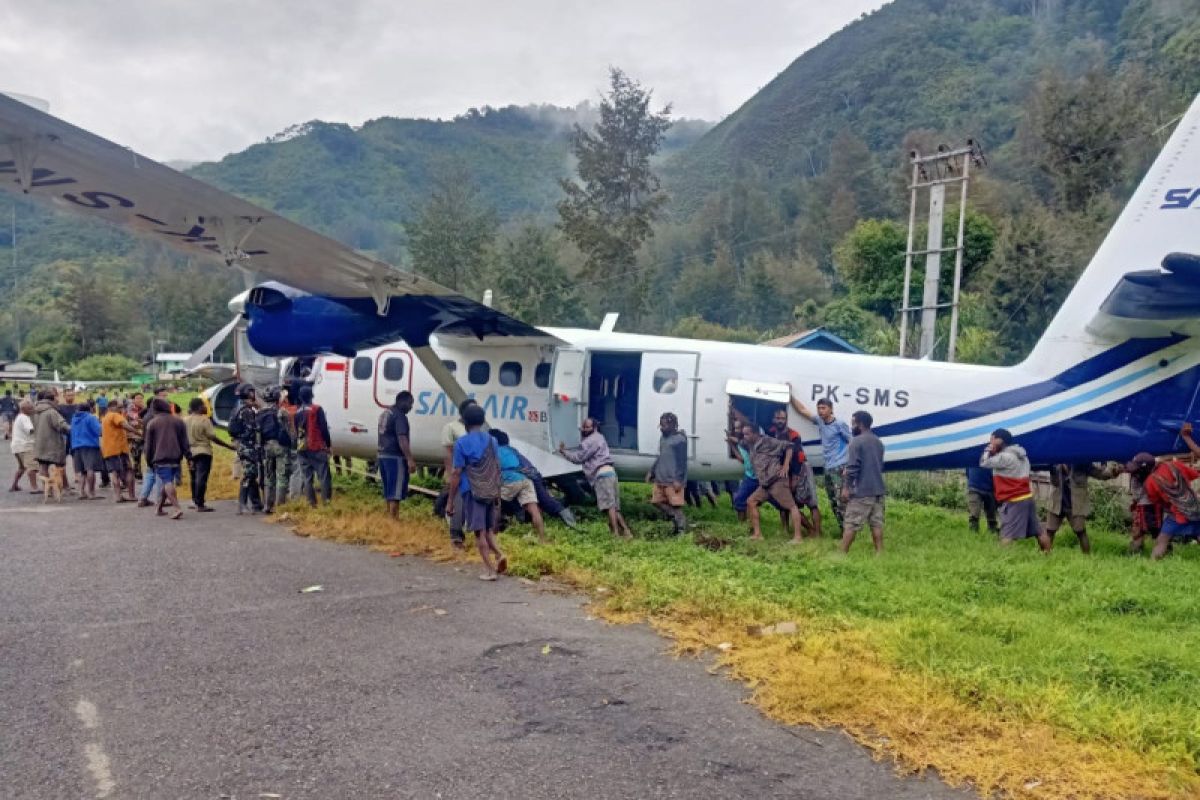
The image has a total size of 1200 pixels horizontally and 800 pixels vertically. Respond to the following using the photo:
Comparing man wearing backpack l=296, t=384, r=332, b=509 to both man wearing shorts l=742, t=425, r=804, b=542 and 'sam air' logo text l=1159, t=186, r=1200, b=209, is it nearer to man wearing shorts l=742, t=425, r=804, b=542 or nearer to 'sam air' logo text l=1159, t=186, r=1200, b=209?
man wearing shorts l=742, t=425, r=804, b=542

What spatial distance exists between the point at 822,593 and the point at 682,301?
205 ft

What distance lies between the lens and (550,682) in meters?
5.82

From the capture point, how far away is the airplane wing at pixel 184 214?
21.6ft

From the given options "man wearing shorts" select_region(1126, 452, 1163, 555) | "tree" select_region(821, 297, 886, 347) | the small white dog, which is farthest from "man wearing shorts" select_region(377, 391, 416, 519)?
"tree" select_region(821, 297, 886, 347)

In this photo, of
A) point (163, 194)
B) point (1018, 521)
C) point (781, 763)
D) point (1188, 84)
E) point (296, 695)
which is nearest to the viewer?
point (781, 763)

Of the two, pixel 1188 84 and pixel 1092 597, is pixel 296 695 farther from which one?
pixel 1188 84

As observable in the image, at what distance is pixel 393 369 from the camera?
13.1 m

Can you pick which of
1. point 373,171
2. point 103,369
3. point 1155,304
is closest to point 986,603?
point 1155,304

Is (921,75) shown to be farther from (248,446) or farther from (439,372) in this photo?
(248,446)

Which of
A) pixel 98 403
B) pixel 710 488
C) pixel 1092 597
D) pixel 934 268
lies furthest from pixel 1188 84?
pixel 98 403

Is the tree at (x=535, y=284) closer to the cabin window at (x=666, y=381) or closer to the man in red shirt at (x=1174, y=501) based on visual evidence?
the cabin window at (x=666, y=381)

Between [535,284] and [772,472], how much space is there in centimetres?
3369

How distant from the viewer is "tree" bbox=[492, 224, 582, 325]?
43219mm

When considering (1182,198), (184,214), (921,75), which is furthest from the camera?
(921,75)
